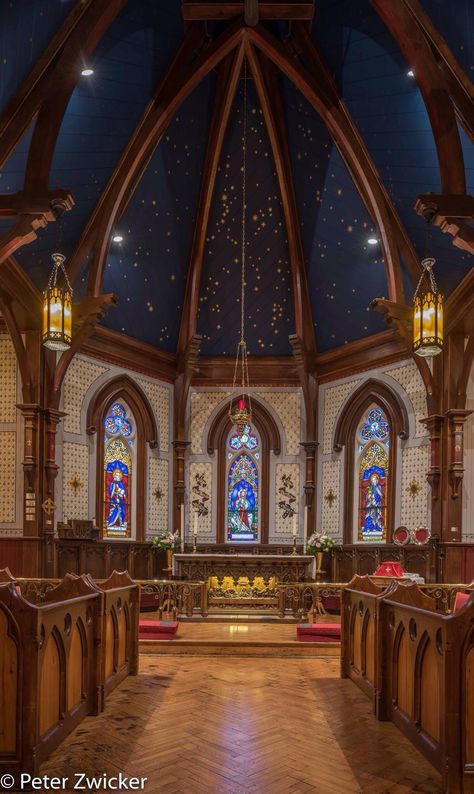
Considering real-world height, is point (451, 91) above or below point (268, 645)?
above

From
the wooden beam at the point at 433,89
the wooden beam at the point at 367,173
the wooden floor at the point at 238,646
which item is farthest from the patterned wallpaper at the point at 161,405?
the wooden beam at the point at 433,89

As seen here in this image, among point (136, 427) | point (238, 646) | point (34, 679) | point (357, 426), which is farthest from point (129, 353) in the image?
point (34, 679)

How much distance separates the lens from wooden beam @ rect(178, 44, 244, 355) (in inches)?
474

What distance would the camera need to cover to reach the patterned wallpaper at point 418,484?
1214 centimetres

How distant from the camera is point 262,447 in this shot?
15.1 meters

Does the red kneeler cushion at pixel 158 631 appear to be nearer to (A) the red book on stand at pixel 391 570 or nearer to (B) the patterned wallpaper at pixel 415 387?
(A) the red book on stand at pixel 391 570

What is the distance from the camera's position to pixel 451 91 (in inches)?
315

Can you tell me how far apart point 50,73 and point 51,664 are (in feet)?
21.3

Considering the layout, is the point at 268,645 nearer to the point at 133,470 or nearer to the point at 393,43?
the point at 133,470

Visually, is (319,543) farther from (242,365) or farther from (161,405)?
(161,405)

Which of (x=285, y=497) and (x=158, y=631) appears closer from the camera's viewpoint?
(x=158, y=631)

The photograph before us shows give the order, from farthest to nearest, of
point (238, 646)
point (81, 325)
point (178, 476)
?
point (178, 476) < point (81, 325) < point (238, 646)

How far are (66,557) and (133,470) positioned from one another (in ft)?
9.25

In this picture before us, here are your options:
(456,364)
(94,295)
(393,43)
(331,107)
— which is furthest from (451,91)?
(94,295)
